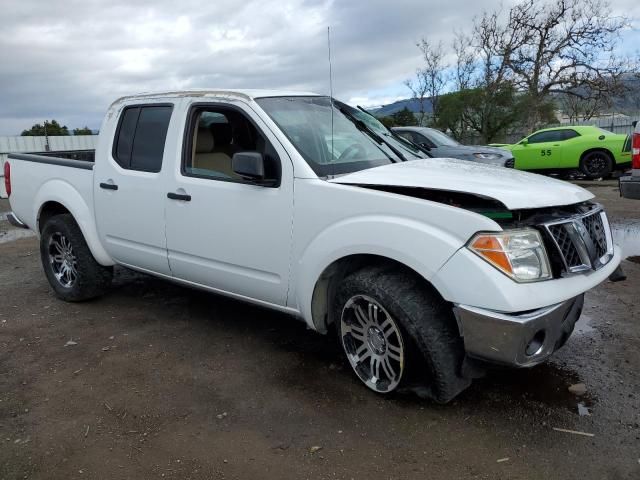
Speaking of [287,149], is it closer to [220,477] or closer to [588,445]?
[220,477]

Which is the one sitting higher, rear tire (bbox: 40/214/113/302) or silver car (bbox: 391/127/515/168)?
silver car (bbox: 391/127/515/168)

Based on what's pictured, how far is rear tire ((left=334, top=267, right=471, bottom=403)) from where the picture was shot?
3027 mm

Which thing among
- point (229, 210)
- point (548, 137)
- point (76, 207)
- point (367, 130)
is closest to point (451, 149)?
point (548, 137)

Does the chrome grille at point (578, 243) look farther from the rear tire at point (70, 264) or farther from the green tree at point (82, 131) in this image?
the green tree at point (82, 131)

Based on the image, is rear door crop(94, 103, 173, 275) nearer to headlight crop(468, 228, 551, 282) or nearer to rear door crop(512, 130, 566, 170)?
headlight crop(468, 228, 551, 282)

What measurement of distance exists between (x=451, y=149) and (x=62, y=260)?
7.81 m

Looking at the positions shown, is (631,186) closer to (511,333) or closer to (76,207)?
(511,333)

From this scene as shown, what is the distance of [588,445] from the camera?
2.86m

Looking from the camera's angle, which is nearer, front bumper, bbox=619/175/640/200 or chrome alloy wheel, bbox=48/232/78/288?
chrome alloy wheel, bbox=48/232/78/288

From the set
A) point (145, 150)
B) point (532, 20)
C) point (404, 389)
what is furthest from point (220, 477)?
point (532, 20)

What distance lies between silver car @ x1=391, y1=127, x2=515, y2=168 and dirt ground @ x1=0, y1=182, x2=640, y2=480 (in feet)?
20.9

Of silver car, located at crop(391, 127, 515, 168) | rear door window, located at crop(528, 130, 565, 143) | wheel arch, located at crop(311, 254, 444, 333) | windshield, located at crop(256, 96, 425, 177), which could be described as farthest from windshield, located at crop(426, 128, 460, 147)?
wheel arch, located at crop(311, 254, 444, 333)

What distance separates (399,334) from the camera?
124 inches

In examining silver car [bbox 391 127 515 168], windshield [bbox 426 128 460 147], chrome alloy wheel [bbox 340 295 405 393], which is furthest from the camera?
windshield [bbox 426 128 460 147]
